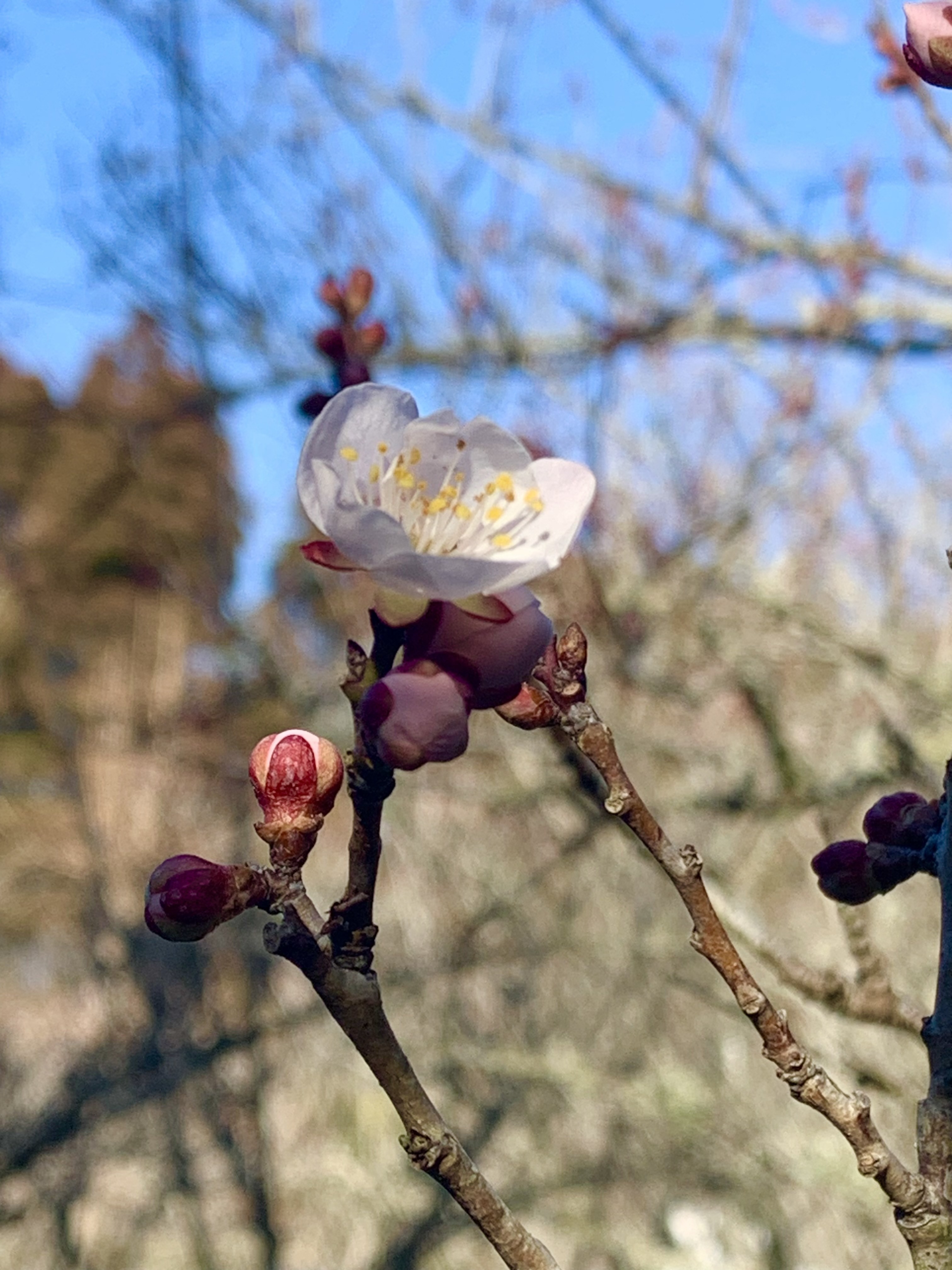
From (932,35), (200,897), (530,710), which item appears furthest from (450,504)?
(932,35)

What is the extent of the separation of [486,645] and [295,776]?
0.17 meters

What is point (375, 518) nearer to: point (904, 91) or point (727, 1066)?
point (904, 91)

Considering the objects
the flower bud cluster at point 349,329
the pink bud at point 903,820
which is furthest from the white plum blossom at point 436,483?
the flower bud cluster at point 349,329

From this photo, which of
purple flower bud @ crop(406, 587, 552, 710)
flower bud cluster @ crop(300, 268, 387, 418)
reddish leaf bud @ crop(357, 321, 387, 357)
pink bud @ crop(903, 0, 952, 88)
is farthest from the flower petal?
reddish leaf bud @ crop(357, 321, 387, 357)

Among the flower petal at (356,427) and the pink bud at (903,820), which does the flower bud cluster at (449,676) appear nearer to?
the flower petal at (356,427)

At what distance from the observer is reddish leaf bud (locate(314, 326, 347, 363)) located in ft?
4.43

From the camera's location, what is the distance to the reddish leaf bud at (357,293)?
1.48m

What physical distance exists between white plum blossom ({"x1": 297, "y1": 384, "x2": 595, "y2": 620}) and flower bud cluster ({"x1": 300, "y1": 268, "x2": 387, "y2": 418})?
53cm

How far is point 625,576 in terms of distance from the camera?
12.3ft

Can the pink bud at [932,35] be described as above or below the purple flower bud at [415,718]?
above

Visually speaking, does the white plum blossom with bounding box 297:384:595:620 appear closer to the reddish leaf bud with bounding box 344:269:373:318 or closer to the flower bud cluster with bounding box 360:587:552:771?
the flower bud cluster with bounding box 360:587:552:771

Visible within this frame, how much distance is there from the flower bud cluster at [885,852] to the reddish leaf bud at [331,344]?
0.85 meters

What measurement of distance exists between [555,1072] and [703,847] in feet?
3.50

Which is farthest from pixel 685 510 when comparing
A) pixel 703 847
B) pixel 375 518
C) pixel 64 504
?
pixel 64 504
